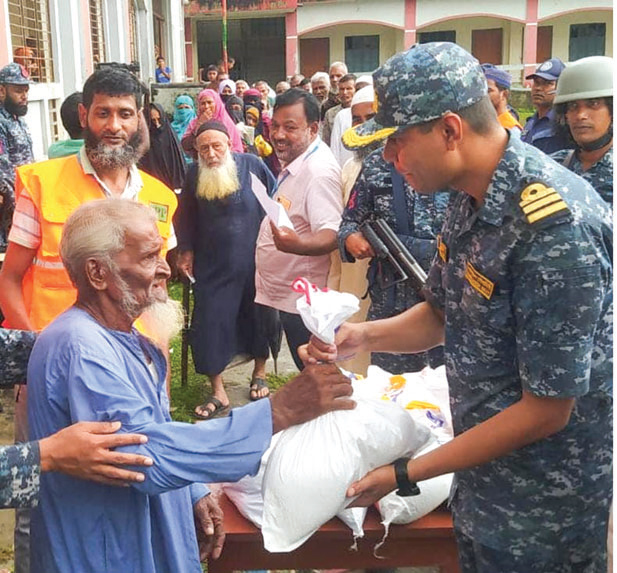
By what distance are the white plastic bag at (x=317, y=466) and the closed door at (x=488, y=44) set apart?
34.6m

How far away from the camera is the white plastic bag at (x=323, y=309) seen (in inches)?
73.1

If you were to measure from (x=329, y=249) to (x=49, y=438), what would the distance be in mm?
2379

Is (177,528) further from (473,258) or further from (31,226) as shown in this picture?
(31,226)

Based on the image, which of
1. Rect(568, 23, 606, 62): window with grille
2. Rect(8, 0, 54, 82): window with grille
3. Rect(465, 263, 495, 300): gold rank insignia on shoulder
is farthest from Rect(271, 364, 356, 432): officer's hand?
Rect(568, 23, 606, 62): window with grille

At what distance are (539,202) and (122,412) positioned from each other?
103 centimetres

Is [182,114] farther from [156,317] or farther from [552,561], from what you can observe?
[552,561]

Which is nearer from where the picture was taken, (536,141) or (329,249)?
(329,249)

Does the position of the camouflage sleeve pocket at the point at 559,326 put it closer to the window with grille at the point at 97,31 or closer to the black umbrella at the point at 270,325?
the black umbrella at the point at 270,325

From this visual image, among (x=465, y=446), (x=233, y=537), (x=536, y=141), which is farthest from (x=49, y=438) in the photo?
(x=536, y=141)

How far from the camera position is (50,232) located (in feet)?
8.38

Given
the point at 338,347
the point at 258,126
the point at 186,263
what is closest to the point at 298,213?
the point at 186,263

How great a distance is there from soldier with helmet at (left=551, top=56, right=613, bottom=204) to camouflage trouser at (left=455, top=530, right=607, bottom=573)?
2196 mm

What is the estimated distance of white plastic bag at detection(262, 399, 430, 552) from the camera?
1862 millimetres

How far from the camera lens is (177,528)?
1913 mm
